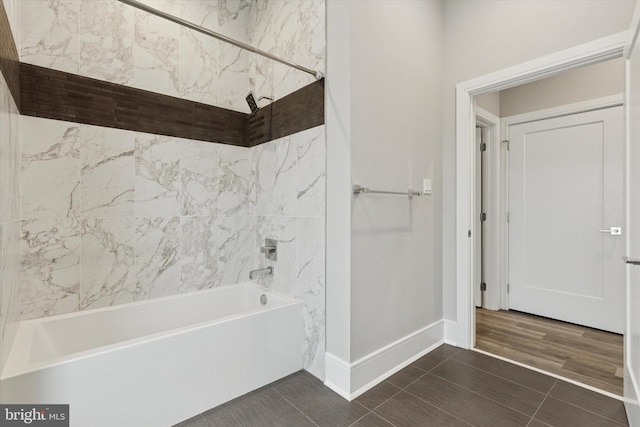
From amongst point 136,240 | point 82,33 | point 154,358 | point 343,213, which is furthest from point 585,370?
point 82,33

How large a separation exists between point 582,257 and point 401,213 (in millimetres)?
2081

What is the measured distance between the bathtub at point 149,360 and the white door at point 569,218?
2.62 m

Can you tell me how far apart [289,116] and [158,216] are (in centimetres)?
123

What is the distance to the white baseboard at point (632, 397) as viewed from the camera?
129 cm

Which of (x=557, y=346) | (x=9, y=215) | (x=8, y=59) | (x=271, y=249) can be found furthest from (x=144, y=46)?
(x=557, y=346)

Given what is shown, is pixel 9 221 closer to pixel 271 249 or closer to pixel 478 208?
pixel 271 249

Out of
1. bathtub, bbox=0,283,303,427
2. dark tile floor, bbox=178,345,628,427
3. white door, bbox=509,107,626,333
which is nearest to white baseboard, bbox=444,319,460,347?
dark tile floor, bbox=178,345,628,427

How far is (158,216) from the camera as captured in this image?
2217 millimetres

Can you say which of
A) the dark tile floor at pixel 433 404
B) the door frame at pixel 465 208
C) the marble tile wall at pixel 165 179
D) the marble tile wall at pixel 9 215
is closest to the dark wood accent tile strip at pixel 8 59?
the marble tile wall at pixel 9 215

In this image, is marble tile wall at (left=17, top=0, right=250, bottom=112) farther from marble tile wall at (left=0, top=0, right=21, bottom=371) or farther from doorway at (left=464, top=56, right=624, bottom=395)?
doorway at (left=464, top=56, right=624, bottom=395)

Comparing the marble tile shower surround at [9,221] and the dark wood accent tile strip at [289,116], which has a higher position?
the dark wood accent tile strip at [289,116]

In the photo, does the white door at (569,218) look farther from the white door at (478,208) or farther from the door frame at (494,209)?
the white door at (478,208)

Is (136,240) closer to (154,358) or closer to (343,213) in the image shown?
(154,358)

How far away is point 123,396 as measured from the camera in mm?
1393
